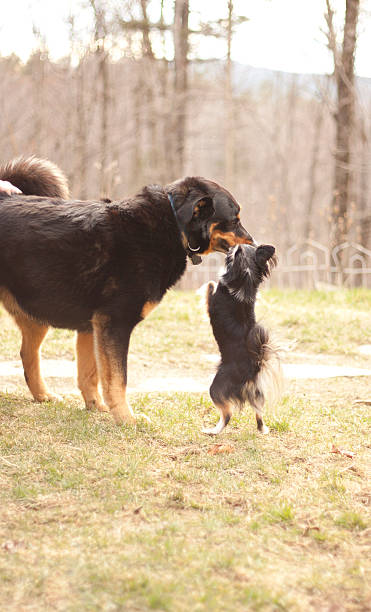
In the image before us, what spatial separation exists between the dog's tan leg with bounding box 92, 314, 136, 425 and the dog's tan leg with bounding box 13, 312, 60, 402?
0.73 m

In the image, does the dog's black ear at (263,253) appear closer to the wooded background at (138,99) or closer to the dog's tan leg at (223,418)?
the dog's tan leg at (223,418)

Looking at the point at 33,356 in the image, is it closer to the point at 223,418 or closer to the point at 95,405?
the point at 95,405

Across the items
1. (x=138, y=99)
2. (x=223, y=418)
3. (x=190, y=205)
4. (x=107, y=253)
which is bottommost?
(x=223, y=418)

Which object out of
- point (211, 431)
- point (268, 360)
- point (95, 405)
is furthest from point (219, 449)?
point (95, 405)


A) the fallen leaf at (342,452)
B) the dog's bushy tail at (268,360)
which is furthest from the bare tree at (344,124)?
the fallen leaf at (342,452)

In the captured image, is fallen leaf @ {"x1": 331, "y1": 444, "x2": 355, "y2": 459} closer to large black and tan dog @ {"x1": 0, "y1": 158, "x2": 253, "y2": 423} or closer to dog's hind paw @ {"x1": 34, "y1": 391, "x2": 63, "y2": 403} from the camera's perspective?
large black and tan dog @ {"x1": 0, "y1": 158, "x2": 253, "y2": 423}

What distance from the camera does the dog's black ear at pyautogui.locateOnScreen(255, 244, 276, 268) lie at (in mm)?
4352

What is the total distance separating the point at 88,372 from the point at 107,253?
100cm

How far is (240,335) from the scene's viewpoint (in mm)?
4258

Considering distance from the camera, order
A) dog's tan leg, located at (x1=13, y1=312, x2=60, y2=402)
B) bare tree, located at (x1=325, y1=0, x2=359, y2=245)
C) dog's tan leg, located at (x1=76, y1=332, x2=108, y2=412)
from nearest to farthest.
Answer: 1. dog's tan leg, located at (x1=76, y1=332, x2=108, y2=412)
2. dog's tan leg, located at (x1=13, y1=312, x2=60, y2=402)
3. bare tree, located at (x1=325, y1=0, x2=359, y2=245)

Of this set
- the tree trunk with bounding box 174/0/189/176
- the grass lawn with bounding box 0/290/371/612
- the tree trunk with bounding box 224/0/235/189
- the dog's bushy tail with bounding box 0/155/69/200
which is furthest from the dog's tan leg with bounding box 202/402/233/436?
the tree trunk with bounding box 224/0/235/189

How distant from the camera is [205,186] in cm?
438

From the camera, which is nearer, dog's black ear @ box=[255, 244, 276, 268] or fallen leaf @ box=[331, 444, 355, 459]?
fallen leaf @ box=[331, 444, 355, 459]

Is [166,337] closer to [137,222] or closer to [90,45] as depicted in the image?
[137,222]
